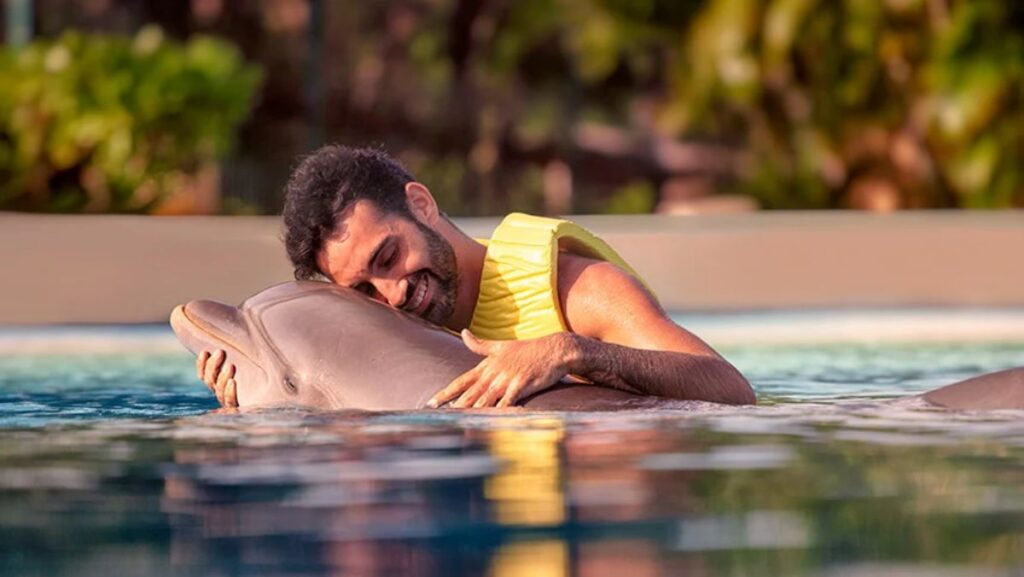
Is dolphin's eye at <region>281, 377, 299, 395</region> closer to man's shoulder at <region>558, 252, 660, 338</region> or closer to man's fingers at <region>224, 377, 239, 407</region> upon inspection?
man's fingers at <region>224, 377, 239, 407</region>

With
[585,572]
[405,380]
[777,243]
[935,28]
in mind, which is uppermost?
[935,28]

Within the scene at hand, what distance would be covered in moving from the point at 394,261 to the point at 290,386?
1.51 feet

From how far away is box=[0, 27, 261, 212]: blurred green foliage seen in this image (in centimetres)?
1545

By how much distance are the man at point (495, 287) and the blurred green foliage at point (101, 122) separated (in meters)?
9.12

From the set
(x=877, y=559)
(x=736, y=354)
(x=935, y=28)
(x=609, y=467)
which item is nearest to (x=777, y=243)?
(x=736, y=354)

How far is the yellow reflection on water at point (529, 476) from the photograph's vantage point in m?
4.18

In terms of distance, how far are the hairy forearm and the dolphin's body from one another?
0.06 metres

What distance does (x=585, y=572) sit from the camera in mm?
3398

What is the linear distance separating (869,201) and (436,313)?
14241 mm

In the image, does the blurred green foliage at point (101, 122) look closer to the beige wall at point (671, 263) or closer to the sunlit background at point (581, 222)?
the sunlit background at point (581, 222)

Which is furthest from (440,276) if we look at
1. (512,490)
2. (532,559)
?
(532,559)

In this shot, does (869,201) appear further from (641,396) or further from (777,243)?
(641,396)

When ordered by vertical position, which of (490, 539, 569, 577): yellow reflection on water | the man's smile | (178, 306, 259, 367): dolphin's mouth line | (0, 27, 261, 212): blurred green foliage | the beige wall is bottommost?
(490, 539, 569, 577): yellow reflection on water

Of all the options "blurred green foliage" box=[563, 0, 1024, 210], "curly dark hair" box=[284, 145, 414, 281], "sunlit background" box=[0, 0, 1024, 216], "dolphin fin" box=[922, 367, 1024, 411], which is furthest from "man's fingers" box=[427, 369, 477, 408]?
"blurred green foliage" box=[563, 0, 1024, 210]
